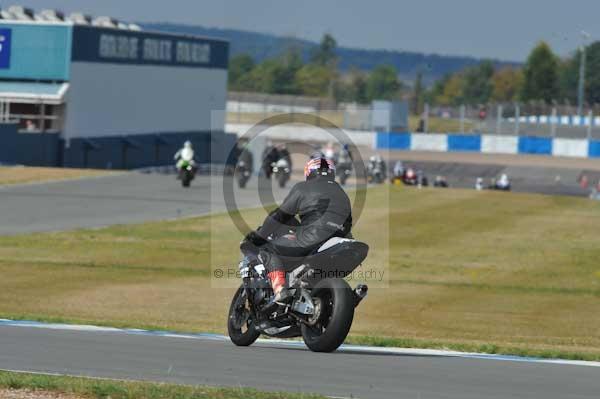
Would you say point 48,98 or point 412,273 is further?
point 48,98

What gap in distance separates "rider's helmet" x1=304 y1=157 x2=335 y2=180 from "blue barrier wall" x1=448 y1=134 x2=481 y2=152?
222ft

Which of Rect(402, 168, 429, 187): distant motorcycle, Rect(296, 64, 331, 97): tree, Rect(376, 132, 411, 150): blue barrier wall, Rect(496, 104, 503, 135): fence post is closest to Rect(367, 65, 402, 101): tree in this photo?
Rect(296, 64, 331, 97): tree

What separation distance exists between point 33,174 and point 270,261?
36.4 m

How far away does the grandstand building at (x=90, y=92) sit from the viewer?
62250 mm

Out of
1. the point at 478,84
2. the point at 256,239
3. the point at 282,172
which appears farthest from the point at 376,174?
the point at 478,84

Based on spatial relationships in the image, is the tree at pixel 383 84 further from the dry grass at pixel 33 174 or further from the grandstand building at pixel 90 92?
the dry grass at pixel 33 174

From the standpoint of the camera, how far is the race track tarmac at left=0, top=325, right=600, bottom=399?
349 inches

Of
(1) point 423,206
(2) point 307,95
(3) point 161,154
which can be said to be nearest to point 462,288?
(1) point 423,206

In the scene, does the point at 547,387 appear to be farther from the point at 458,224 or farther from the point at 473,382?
the point at 458,224

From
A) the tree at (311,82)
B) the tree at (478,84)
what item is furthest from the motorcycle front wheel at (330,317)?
the tree at (311,82)

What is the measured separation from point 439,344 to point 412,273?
41.6 feet

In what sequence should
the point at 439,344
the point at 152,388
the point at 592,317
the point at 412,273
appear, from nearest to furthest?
the point at 152,388 → the point at 439,344 → the point at 592,317 → the point at 412,273

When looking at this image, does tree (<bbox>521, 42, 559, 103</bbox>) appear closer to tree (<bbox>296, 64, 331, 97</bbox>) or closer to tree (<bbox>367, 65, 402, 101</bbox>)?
tree (<bbox>367, 65, 402, 101</bbox>)

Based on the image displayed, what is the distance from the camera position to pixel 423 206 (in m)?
41.2
